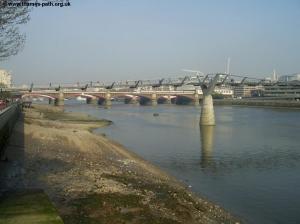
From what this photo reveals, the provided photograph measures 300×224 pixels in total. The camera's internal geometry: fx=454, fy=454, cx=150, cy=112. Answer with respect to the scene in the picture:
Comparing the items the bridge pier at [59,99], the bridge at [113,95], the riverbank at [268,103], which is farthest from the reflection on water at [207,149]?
the bridge at [113,95]

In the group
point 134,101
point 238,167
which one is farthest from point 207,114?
point 134,101

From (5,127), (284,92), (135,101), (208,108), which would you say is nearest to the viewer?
(5,127)

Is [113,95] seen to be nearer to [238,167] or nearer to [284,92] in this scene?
[284,92]

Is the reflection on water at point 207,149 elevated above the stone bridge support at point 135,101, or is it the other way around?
the reflection on water at point 207,149

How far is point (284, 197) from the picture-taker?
16.7 metres

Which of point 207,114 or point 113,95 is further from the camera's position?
point 113,95

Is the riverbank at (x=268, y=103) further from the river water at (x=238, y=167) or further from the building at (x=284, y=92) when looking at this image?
the river water at (x=238, y=167)

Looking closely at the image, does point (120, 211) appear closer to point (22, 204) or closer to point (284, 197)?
point (22, 204)

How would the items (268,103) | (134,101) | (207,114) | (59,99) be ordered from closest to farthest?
(207,114)
(59,99)
(268,103)
(134,101)

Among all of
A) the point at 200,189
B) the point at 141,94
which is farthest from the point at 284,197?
the point at 141,94

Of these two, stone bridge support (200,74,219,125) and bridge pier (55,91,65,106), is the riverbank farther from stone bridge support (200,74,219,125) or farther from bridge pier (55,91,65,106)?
stone bridge support (200,74,219,125)

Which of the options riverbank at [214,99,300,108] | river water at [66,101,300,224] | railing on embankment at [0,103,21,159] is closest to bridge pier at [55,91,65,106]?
riverbank at [214,99,300,108]

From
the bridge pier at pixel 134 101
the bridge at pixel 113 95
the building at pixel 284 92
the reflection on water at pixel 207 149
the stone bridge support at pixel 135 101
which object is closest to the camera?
the reflection on water at pixel 207 149

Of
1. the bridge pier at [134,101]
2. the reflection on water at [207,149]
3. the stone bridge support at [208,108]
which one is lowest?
the bridge pier at [134,101]
